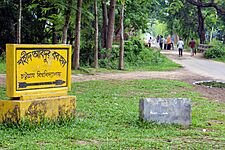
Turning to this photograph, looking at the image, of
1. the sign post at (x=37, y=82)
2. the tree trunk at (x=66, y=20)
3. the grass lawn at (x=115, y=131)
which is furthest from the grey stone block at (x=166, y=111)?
the tree trunk at (x=66, y=20)

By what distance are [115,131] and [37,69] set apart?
5.67 ft

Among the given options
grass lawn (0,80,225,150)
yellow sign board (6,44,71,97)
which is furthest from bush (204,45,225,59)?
yellow sign board (6,44,71,97)

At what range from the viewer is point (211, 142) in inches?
292

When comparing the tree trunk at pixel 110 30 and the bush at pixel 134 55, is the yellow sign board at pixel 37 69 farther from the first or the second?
the tree trunk at pixel 110 30

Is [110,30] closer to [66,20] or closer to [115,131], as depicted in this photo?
[66,20]

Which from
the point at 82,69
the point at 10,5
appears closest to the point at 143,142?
the point at 82,69

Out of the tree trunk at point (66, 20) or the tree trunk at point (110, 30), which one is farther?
the tree trunk at point (110, 30)

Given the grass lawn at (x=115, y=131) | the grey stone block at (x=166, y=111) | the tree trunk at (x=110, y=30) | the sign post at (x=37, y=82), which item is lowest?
the grass lawn at (x=115, y=131)

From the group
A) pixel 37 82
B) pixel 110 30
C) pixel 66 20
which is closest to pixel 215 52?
pixel 110 30

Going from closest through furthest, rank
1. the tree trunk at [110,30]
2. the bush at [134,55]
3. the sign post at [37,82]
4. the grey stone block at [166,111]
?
the sign post at [37,82] < the grey stone block at [166,111] < the tree trunk at [110,30] < the bush at [134,55]

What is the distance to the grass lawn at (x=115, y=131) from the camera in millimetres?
6891

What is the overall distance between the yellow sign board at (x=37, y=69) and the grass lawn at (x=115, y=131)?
0.67 metres

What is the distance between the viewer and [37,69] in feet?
27.0

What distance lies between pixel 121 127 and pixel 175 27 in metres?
54.9
